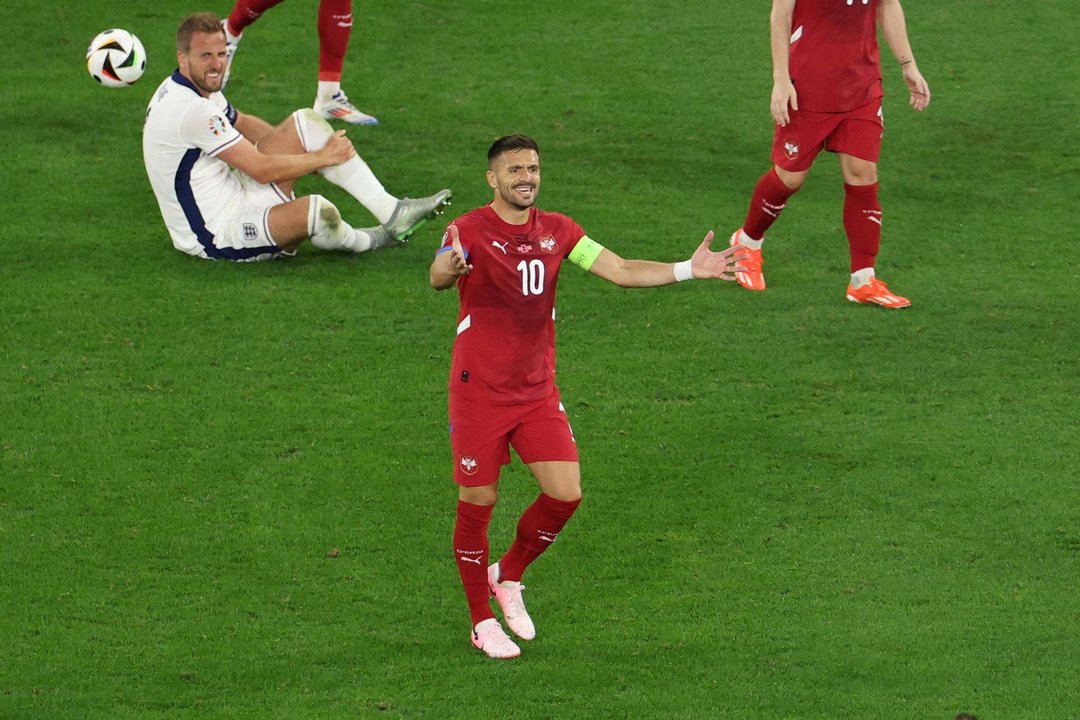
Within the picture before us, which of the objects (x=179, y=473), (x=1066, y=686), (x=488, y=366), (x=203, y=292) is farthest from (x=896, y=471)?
(x=203, y=292)

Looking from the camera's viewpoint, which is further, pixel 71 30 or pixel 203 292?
pixel 71 30

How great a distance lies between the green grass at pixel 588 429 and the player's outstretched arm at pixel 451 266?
1335mm

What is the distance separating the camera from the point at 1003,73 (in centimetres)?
1116

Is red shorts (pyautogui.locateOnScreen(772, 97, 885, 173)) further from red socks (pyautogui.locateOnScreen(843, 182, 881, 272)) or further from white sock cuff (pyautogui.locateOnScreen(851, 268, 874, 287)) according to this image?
white sock cuff (pyautogui.locateOnScreen(851, 268, 874, 287))

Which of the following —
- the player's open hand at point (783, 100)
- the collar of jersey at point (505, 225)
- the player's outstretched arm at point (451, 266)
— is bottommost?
the player's outstretched arm at point (451, 266)

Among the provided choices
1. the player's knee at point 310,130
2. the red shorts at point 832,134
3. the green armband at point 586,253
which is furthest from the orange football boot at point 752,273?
the green armband at point 586,253

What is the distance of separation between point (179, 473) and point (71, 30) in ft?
19.9

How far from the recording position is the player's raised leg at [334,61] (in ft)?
33.0

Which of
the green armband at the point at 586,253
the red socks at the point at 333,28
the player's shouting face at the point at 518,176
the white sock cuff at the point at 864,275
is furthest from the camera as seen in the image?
the red socks at the point at 333,28

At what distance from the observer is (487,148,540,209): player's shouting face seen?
5.38m

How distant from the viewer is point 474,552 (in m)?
5.50

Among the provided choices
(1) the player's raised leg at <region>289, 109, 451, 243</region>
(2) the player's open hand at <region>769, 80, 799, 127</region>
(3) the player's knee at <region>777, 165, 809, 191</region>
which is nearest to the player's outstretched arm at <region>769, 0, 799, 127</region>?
(2) the player's open hand at <region>769, 80, 799, 127</region>

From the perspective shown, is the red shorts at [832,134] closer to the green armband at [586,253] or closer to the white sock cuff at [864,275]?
the white sock cuff at [864,275]

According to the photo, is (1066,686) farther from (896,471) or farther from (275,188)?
(275,188)
